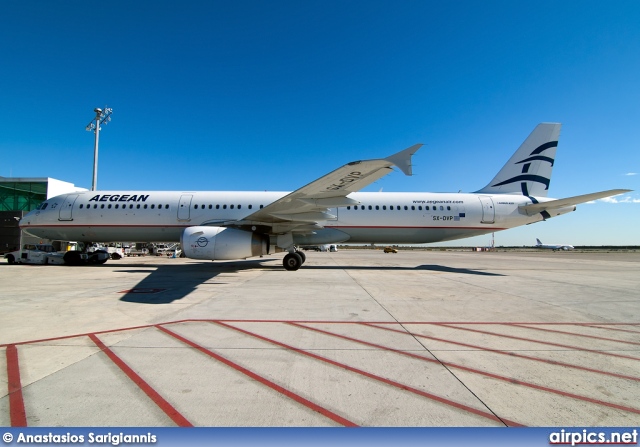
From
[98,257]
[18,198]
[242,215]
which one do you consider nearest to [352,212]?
[242,215]

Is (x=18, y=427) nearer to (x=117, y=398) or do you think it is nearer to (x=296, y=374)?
(x=117, y=398)

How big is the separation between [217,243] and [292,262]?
3.74m

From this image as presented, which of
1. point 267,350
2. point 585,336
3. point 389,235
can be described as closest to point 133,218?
point 389,235

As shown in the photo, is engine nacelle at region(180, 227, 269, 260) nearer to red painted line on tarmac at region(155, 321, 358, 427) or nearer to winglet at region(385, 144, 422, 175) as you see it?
winglet at region(385, 144, 422, 175)

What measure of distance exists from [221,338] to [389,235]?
39.7 ft

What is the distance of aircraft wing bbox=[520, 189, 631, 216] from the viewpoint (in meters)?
11.2

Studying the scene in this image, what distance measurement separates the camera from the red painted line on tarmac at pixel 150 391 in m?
2.29

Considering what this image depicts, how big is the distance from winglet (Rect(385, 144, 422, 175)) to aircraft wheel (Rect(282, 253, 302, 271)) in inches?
289

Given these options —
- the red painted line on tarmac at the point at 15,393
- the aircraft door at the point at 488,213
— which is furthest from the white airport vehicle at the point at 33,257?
the aircraft door at the point at 488,213

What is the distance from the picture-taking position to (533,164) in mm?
15844

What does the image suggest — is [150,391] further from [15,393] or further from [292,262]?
[292,262]

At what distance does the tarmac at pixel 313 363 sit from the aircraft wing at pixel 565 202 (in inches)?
257

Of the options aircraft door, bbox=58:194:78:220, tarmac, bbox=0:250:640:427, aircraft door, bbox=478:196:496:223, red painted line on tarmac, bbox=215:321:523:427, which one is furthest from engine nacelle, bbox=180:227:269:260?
aircraft door, bbox=478:196:496:223

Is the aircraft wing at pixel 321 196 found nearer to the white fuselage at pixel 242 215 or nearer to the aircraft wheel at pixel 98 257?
the white fuselage at pixel 242 215
